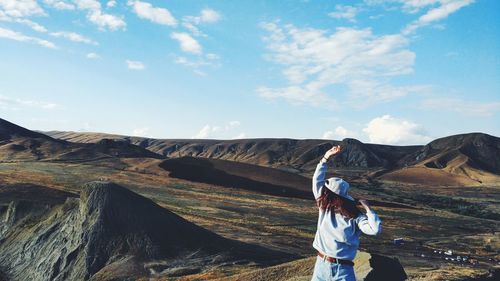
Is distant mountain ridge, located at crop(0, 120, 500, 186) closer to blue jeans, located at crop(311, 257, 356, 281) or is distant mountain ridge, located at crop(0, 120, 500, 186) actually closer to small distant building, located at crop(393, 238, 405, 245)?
small distant building, located at crop(393, 238, 405, 245)

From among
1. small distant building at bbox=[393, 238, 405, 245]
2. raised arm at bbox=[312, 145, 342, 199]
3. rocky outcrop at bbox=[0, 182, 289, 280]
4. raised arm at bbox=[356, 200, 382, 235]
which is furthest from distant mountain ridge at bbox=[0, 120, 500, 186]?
raised arm at bbox=[356, 200, 382, 235]

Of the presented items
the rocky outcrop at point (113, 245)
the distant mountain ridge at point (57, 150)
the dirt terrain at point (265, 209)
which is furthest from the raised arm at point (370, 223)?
the distant mountain ridge at point (57, 150)

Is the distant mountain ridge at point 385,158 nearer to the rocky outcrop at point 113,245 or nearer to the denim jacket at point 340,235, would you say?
the rocky outcrop at point 113,245

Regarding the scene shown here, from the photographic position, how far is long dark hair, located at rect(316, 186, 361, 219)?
6.91 meters

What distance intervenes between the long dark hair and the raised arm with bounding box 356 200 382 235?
24 cm

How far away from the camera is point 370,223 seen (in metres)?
6.41

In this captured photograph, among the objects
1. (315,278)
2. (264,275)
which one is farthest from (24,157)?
(315,278)

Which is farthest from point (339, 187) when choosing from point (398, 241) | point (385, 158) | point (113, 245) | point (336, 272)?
point (385, 158)

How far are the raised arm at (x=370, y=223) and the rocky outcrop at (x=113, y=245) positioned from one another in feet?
52.9

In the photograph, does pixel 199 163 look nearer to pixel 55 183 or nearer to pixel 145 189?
pixel 145 189

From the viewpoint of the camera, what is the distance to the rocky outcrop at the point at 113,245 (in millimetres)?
22391

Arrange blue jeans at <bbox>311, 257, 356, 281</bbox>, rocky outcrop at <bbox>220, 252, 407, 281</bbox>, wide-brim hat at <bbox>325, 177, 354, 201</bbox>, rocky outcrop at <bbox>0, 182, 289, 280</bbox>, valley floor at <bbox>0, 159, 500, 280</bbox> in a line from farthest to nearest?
valley floor at <bbox>0, 159, 500, 280</bbox>
rocky outcrop at <bbox>0, 182, 289, 280</bbox>
rocky outcrop at <bbox>220, 252, 407, 281</bbox>
wide-brim hat at <bbox>325, 177, 354, 201</bbox>
blue jeans at <bbox>311, 257, 356, 281</bbox>

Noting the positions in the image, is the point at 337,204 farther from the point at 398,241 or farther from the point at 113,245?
the point at 398,241

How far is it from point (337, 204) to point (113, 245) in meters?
18.6
